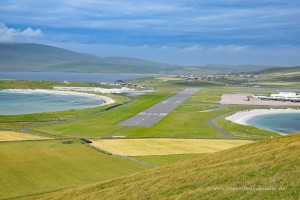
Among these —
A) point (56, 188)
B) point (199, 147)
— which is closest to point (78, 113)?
point (199, 147)

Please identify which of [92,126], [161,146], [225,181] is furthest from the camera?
[92,126]

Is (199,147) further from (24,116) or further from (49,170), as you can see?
(24,116)

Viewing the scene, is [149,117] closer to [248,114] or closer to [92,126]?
[92,126]

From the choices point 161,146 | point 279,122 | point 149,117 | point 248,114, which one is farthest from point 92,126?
point 248,114

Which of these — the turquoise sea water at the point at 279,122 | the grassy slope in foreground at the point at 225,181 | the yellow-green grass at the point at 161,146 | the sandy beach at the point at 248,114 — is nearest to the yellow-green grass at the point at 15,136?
the yellow-green grass at the point at 161,146

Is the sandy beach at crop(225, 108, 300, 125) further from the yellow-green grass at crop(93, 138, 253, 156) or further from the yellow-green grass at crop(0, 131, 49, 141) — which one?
the yellow-green grass at crop(0, 131, 49, 141)
